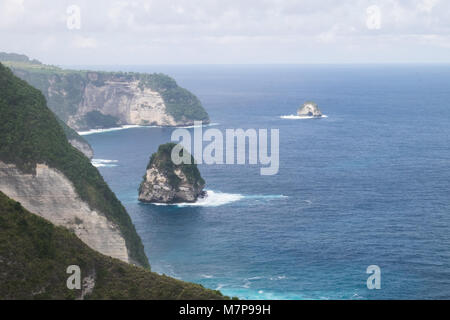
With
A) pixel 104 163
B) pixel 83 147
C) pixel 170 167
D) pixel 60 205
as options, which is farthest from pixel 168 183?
pixel 83 147

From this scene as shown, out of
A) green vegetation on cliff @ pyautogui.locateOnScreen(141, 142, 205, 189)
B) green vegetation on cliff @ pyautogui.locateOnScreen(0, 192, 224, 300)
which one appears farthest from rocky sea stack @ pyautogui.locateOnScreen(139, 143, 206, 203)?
green vegetation on cliff @ pyautogui.locateOnScreen(0, 192, 224, 300)

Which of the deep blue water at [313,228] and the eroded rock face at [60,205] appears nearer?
the eroded rock face at [60,205]

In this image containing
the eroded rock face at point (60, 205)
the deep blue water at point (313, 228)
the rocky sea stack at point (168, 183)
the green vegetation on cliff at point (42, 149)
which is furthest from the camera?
the rocky sea stack at point (168, 183)

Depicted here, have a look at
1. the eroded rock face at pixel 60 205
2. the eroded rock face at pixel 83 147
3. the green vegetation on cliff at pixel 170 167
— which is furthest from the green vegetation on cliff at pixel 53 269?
the eroded rock face at pixel 83 147

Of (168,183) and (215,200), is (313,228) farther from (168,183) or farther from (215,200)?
(168,183)

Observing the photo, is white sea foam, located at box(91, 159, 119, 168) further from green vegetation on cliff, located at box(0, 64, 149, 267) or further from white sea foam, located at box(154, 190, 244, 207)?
green vegetation on cliff, located at box(0, 64, 149, 267)

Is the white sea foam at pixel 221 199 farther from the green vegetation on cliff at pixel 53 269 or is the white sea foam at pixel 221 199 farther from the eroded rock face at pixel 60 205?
the green vegetation on cliff at pixel 53 269

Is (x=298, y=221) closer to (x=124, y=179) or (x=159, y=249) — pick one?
(x=159, y=249)
